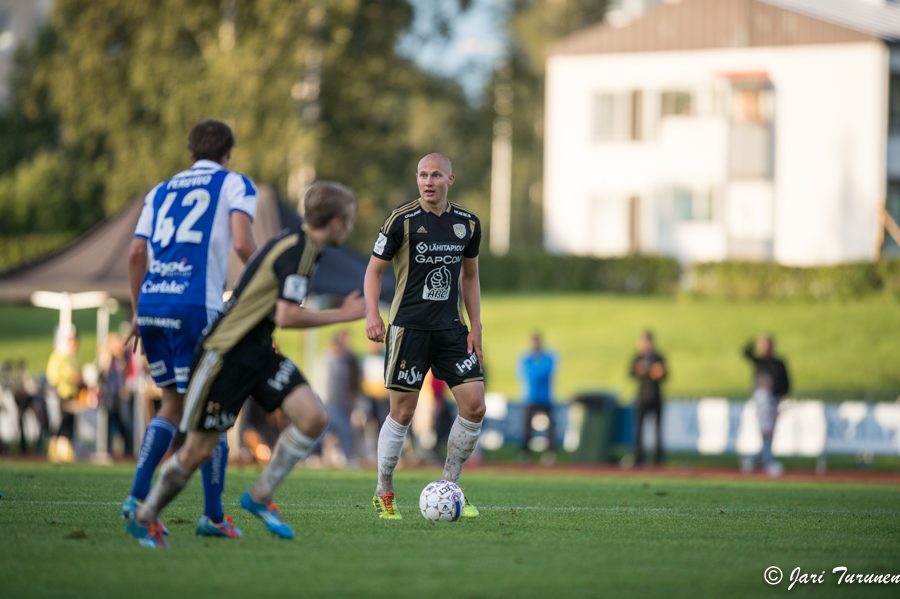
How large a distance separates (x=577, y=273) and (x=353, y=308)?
114 feet

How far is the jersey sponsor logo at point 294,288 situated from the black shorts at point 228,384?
38 cm

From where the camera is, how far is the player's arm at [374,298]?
695 centimetres

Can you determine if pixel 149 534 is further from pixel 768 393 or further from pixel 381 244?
pixel 768 393

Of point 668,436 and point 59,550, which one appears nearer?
point 59,550

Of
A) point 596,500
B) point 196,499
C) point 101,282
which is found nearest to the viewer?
point 196,499

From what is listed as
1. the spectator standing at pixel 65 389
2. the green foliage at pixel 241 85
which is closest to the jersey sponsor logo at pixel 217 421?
the spectator standing at pixel 65 389

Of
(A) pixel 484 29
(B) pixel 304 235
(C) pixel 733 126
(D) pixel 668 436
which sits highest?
(A) pixel 484 29

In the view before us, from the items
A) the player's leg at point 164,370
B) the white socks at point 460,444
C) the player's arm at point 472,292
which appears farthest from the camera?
the player's arm at point 472,292

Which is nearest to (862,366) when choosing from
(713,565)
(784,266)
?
(784,266)

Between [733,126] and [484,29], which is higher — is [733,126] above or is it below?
below

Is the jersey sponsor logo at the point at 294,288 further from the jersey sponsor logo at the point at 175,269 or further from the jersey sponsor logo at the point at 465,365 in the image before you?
the jersey sponsor logo at the point at 465,365

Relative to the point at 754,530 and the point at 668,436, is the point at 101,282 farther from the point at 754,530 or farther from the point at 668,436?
the point at 754,530

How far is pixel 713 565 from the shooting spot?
536 cm

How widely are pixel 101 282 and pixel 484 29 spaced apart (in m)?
43.0
